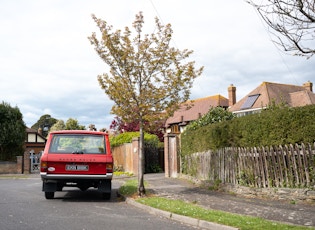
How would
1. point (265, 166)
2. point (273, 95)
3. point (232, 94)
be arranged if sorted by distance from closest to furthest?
point (265, 166), point (273, 95), point (232, 94)

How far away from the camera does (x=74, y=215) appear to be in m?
8.15

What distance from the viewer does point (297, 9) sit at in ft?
19.8

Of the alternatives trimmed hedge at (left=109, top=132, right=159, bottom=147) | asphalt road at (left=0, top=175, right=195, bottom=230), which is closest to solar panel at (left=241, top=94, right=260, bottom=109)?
trimmed hedge at (left=109, top=132, right=159, bottom=147)

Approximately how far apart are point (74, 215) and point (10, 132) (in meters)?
26.4

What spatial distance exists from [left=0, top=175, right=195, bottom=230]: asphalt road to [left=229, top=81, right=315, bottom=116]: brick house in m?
31.9

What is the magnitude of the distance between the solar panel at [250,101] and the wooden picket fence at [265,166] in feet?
92.2

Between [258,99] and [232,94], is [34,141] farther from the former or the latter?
[258,99]

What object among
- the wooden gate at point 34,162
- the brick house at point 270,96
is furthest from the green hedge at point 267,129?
the brick house at point 270,96

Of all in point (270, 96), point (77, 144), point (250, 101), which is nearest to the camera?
point (77, 144)

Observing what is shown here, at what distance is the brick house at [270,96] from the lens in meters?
39.9

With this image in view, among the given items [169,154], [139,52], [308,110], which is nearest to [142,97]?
[139,52]

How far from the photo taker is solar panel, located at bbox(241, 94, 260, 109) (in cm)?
4109

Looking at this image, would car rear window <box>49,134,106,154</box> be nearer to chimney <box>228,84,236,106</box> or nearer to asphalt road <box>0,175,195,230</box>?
asphalt road <box>0,175,195,230</box>

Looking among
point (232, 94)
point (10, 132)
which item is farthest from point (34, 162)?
point (232, 94)
